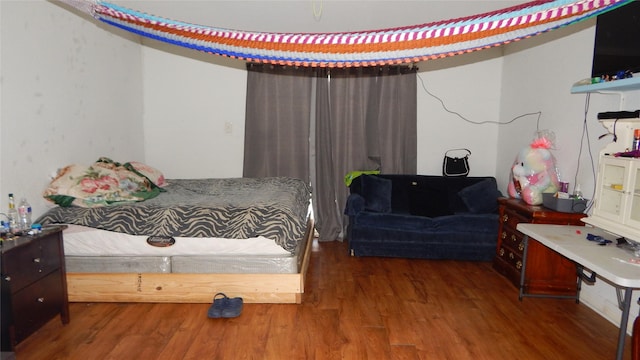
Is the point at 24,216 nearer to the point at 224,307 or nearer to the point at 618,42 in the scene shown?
the point at 224,307

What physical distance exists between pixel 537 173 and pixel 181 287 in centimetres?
301

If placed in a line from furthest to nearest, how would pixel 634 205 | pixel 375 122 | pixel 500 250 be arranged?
pixel 375 122 < pixel 500 250 < pixel 634 205

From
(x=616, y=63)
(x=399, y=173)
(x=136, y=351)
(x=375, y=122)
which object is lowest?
(x=136, y=351)

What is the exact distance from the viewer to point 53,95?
2984mm

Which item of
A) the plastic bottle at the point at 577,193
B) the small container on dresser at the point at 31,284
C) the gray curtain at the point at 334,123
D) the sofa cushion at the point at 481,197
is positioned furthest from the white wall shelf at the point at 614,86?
the small container on dresser at the point at 31,284

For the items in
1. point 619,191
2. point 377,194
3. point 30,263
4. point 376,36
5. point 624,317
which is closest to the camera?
point 376,36

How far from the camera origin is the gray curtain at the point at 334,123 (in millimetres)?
4449

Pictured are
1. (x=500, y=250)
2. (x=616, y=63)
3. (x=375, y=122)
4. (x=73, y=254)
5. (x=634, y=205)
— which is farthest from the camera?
(x=375, y=122)

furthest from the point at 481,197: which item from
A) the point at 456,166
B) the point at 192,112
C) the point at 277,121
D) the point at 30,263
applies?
the point at 30,263

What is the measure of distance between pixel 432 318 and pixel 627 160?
154 cm

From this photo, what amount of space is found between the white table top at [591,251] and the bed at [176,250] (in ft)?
5.47

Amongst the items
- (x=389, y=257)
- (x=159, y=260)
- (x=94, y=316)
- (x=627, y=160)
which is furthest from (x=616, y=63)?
(x=94, y=316)

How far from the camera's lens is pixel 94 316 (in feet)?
8.61

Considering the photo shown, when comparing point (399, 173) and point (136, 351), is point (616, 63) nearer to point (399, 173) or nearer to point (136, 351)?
point (399, 173)
